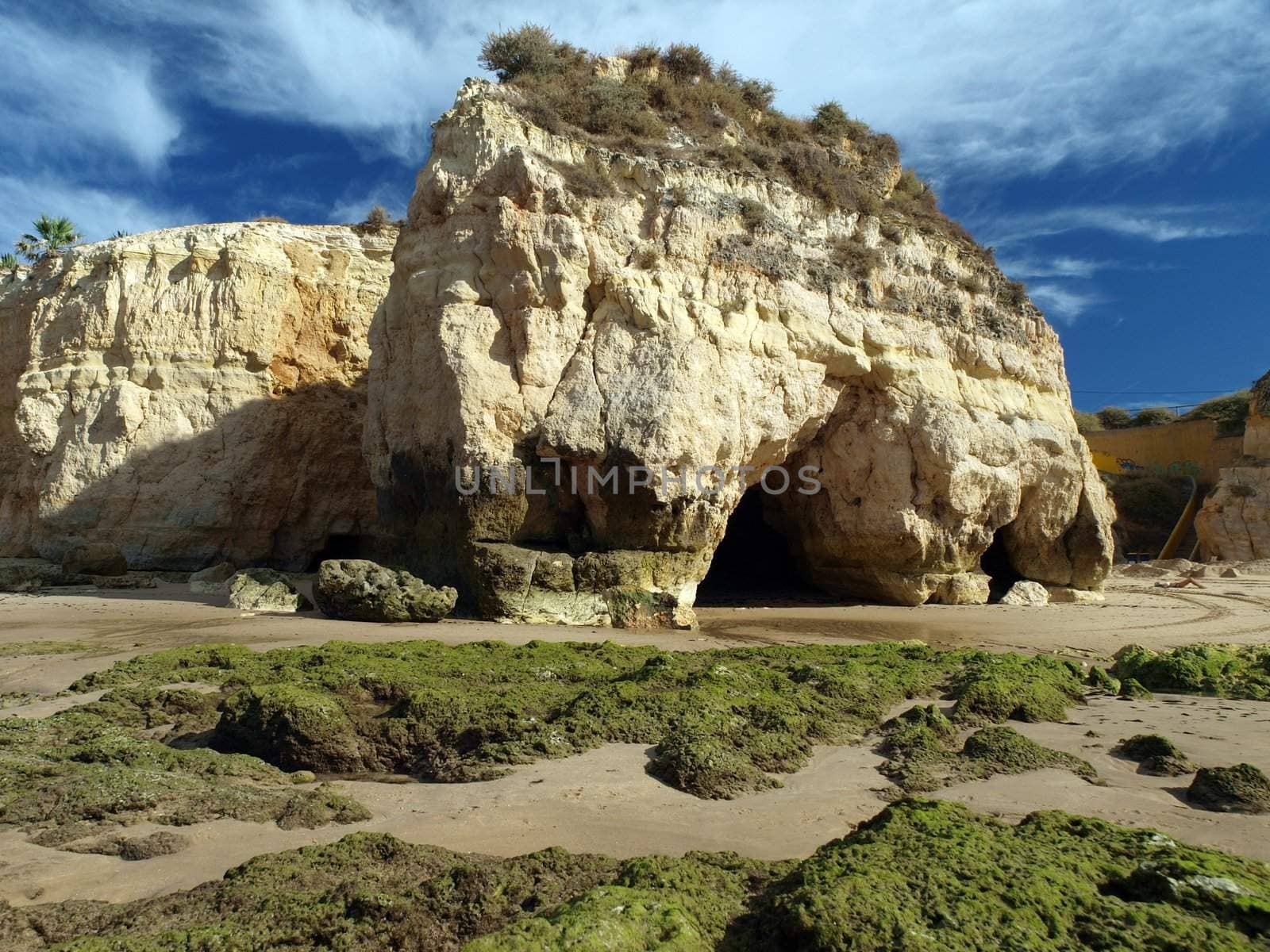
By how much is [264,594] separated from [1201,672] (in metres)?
10.1

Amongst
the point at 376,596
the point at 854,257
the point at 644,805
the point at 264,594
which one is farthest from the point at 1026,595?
the point at 644,805

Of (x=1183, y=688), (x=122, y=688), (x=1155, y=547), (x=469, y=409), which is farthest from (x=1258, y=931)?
(x=1155, y=547)

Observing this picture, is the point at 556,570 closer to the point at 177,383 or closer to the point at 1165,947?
the point at 1165,947

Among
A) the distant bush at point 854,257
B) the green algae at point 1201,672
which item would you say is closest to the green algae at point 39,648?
the green algae at point 1201,672

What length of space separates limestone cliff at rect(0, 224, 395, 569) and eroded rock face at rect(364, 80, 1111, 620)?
15.1ft

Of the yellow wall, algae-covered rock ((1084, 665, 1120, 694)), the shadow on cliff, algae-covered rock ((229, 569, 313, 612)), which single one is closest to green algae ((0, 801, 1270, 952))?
algae-covered rock ((1084, 665, 1120, 694))

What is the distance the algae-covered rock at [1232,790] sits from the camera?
338cm

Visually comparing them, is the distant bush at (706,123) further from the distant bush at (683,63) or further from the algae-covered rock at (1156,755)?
the algae-covered rock at (1156,755)

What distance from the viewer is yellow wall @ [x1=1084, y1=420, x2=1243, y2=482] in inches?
1204

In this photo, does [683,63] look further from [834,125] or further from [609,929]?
[609,929]

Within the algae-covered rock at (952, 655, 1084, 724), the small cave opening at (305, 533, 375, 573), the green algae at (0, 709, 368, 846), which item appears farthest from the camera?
the small cave opening at (305, 533, 375, 573)

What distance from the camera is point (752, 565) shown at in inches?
636

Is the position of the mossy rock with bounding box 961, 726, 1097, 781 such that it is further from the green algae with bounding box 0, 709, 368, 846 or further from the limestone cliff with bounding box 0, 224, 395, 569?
the limestone cliff with bounding box 0, 224, 395, 569

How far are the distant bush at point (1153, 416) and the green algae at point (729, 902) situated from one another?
139ft
